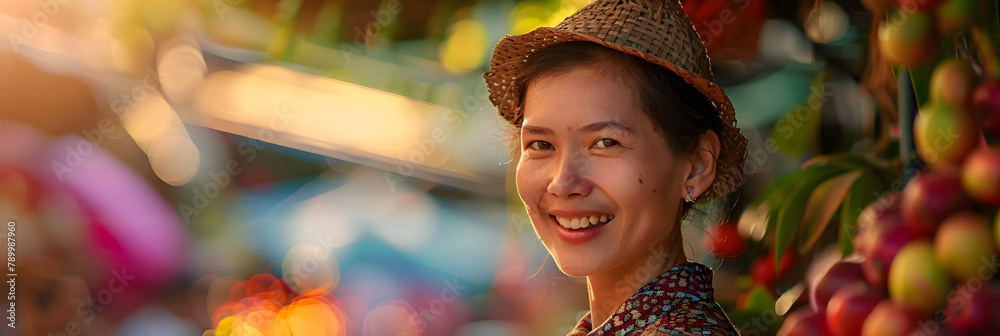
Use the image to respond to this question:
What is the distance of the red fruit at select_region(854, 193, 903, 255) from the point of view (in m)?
0.83

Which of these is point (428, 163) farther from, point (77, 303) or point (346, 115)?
point (77, 303)

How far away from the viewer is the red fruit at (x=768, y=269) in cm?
105

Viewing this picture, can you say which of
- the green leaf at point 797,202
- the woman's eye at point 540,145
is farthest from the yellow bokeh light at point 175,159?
the green leaf at point 797,202

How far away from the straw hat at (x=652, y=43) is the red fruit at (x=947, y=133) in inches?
7.1

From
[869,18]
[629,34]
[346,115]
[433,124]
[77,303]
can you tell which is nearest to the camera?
[629,34]

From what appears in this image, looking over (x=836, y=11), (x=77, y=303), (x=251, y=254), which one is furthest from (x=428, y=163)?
(x=77, y=303)

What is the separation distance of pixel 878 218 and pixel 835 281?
0.29 ft

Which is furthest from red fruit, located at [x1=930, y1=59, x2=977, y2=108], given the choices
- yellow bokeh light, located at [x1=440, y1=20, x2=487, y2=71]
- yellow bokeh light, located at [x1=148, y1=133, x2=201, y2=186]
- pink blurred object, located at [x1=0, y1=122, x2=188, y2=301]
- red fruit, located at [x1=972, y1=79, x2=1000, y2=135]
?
pink blurred object, located at [x1=0, y1=122, x2=188, y2=301]

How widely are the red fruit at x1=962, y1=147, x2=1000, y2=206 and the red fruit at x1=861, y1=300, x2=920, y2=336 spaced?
0.13 metres

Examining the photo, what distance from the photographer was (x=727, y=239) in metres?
1.14

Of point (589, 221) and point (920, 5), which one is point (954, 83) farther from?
point (589, 221)

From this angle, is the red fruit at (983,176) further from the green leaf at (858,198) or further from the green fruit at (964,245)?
the green leaf at (858,198)

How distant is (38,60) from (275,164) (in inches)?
31.8

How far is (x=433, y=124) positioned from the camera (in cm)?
166
